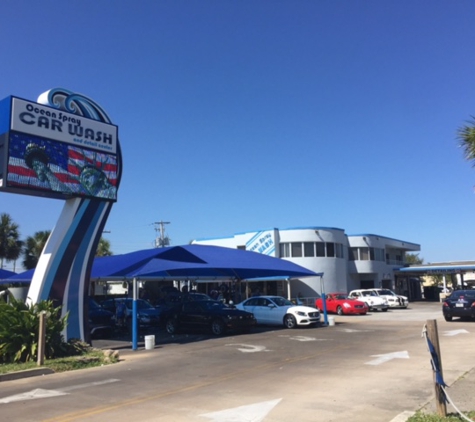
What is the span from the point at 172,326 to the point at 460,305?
43.3 ft

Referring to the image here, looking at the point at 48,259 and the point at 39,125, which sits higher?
the point at 39,125

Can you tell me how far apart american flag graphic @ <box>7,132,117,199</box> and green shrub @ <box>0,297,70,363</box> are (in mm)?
3400

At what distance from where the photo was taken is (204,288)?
156 ft

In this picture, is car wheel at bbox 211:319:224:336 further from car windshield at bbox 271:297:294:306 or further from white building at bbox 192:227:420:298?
white building at bbox 192:227:420:298

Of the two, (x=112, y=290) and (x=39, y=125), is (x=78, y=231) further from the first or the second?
(x=112, y=290)

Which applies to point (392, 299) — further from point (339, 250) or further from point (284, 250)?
point (284, 250)

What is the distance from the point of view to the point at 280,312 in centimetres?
2302

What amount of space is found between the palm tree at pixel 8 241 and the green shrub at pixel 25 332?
3009 cm

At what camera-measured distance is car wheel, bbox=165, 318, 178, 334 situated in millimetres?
21359

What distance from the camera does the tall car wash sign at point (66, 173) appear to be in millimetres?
14641

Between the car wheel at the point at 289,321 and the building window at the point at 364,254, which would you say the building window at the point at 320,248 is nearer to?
the building window at the point at 364,254

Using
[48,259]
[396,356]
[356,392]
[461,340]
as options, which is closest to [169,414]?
[356,392]

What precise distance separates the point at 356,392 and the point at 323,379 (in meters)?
1.43

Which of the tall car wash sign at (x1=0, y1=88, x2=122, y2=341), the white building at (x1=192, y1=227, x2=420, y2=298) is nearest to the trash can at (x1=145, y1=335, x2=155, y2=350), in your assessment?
the tall car wash sign at (x1=0, y1=88, x2=122, y2=341)
